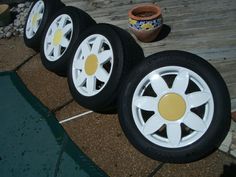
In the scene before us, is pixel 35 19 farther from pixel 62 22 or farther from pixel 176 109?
pixel 176 109

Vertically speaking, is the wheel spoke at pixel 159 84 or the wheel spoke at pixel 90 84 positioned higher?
the wheel spoke at pixel 159 84

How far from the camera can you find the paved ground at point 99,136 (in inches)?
153

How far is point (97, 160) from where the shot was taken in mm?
4250

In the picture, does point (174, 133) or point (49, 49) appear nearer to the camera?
point (174, 133)

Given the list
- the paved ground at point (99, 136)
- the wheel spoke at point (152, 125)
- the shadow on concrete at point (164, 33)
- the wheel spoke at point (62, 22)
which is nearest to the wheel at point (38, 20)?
the paved ground at point (99, 136)

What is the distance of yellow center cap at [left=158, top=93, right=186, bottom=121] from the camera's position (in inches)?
157

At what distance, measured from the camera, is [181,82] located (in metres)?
4.05

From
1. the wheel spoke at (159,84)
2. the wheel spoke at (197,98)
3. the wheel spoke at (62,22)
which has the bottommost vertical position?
the wheel spoke at (197,98)

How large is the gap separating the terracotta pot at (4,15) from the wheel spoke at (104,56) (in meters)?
3.41

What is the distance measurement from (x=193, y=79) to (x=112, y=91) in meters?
1.00

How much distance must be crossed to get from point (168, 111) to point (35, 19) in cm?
345

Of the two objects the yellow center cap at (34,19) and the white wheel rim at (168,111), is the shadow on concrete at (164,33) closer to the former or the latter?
the white wheel rim at (168,111)

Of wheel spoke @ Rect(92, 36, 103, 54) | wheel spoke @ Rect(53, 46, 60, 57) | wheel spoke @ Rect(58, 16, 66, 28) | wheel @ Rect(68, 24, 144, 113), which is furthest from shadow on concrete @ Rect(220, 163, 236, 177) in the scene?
wheel spoke @ Rect(58, 16, 66, 28)

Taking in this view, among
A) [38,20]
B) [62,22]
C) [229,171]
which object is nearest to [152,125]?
[229,171]
